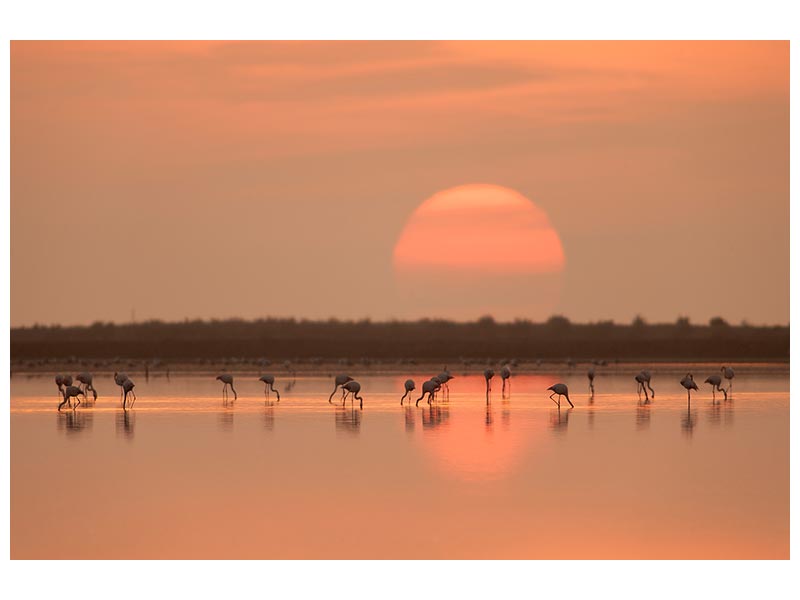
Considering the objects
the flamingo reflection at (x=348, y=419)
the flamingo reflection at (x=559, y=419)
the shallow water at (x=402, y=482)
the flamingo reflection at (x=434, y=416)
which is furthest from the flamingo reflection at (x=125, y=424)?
the flamingo reflection at (x=559, y=419)

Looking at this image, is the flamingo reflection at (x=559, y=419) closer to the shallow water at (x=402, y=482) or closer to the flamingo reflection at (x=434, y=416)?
the shallow water at (x=402, y=482)

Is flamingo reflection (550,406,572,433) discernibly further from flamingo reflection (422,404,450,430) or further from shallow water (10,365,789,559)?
flamingo reflection (422,404,450,430)

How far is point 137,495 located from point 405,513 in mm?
3470

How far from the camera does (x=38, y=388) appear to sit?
3750cm

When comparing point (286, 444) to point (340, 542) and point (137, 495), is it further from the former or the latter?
point (340, 542)

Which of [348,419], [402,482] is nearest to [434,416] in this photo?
[348,419]

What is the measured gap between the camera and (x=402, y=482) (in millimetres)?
17094

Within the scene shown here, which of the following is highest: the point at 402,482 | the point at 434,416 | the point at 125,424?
the point at 434,416

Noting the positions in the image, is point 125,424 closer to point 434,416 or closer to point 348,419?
point 348,419

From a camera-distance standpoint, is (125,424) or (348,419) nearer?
(125,424)

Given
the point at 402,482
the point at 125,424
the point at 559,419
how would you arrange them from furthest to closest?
the point at 559,419 → the point at 125,424 → the point at 402,482

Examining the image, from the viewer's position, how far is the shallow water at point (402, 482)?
13531 millimetres

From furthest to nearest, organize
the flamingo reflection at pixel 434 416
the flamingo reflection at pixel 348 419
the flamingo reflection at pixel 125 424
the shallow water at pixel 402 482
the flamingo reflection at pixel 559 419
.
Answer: the flamingo reflection at pixel 434 416 → the flamingo reflection at pixel 348 419 → the flamingo reflection at pixel 559 419 → the flamingo reflection at pixel 125 424 → the shallow water at pixel 402 482
